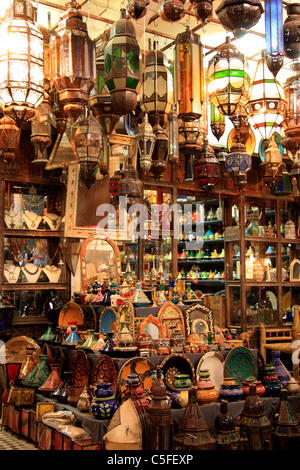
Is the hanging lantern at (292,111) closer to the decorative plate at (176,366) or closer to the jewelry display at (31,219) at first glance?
the decorative plate at (176,366)

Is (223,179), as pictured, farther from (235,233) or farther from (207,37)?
(207,37)

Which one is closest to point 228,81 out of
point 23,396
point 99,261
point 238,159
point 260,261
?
point 238,159

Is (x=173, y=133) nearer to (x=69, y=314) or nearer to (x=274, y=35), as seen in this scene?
(x=274, y=35)

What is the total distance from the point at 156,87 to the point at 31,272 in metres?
3.35

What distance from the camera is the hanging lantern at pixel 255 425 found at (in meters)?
3.10

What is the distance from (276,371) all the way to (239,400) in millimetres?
424

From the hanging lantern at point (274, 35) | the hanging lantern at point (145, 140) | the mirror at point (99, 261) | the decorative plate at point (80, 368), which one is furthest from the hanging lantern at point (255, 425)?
the mirror at point (99, 261)

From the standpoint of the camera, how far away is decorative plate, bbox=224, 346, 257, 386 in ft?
13.3

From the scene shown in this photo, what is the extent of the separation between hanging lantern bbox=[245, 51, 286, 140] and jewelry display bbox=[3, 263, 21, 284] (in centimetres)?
306

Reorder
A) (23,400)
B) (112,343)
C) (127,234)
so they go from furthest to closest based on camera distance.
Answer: (127,234)
(23,400)
(112,343)

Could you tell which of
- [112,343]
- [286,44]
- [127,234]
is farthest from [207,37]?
[112,343]

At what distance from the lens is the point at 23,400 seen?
170 inches

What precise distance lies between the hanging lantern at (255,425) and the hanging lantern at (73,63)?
1914 mm

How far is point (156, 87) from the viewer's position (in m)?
2.64
